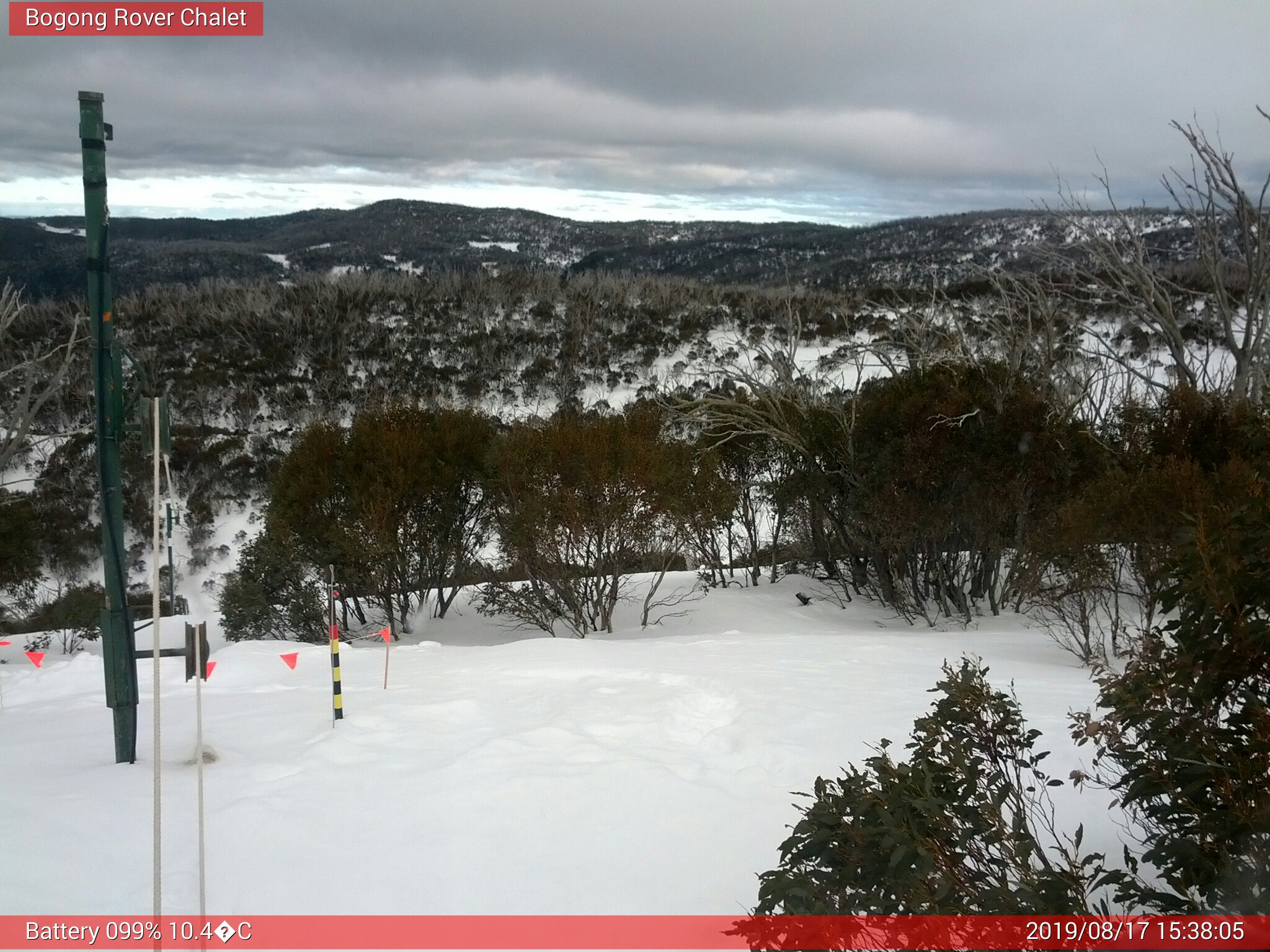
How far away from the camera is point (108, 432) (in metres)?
5.59

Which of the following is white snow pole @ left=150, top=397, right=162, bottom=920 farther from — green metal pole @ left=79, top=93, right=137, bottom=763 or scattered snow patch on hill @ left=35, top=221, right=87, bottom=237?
scattered snow patch on hill @ left=35, top=221, right=87, bottom=237

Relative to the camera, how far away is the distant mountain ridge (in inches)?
2640

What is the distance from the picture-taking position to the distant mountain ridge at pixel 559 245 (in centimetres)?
6706

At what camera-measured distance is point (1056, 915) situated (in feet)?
7.86

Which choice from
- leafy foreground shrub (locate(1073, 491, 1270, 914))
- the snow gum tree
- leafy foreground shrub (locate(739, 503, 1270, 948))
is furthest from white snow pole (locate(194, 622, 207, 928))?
the snow gum tree

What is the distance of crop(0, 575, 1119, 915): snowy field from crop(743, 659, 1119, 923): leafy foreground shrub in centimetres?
118

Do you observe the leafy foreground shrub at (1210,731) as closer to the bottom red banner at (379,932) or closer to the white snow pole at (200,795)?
the bottom red banner at (379,932)

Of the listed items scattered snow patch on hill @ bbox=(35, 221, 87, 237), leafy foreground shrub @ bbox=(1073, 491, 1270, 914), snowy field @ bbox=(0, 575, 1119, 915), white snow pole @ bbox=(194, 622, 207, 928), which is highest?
scattered snow patch on hill @ bbox=(35, 221, 87, 237)

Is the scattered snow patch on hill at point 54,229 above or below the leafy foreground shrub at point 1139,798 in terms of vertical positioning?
above

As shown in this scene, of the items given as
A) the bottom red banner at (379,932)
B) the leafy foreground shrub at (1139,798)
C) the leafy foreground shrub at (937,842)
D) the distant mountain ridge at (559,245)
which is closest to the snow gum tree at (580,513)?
the bottom red banner at (379,932)

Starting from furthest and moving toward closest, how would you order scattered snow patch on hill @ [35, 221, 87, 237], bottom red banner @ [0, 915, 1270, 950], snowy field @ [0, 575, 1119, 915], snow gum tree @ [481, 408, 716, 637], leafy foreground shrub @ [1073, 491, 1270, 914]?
scattered snow patch on hill @ [35, 221, 87, 237] → snow gum tree @ [481, 408, 716, 637] → snowy field @ [0, 575, 1119, 915] → bottom red banner @ [0, 915, 1270, 950] → leafy foreground shrub @ [1073, 491, 1270, 914]

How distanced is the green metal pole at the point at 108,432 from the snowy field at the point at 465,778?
478 mm

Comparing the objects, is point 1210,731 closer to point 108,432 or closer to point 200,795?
point 200,795

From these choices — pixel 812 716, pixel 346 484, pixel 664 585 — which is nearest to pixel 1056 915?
pixel 812 716
